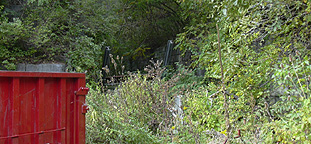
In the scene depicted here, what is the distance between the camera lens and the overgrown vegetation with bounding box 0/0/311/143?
3.74 m

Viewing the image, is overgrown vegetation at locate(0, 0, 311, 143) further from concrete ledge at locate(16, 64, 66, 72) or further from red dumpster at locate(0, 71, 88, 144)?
red dumpster at locate(0, 71, 88, 144)

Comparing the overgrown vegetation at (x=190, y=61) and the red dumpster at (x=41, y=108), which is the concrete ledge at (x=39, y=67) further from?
the red dumpster at (x=41, y=108)

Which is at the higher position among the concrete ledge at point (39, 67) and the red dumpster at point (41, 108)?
the concrete ledge at point (39, 67)

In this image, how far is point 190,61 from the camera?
368 inches

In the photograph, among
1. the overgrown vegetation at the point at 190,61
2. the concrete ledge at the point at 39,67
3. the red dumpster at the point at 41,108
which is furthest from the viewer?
the concrete ledge at the point at 39,67

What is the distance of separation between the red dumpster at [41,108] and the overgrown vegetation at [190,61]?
73 cm

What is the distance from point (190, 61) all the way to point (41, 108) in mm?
6951

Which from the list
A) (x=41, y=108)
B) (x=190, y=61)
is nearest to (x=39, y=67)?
(x=190, y=61)

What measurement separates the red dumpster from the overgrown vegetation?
0.73 metres

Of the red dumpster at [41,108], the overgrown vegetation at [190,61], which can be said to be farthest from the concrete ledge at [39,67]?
the red dumpster at [41,108]

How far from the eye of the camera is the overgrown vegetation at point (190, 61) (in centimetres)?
374

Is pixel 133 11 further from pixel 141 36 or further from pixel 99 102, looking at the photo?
pixel 99 102

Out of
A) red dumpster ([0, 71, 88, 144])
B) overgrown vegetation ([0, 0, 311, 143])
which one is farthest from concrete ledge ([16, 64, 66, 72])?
red dumpster ([0, 71, 88, 144])

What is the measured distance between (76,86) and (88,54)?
19.7 ft
